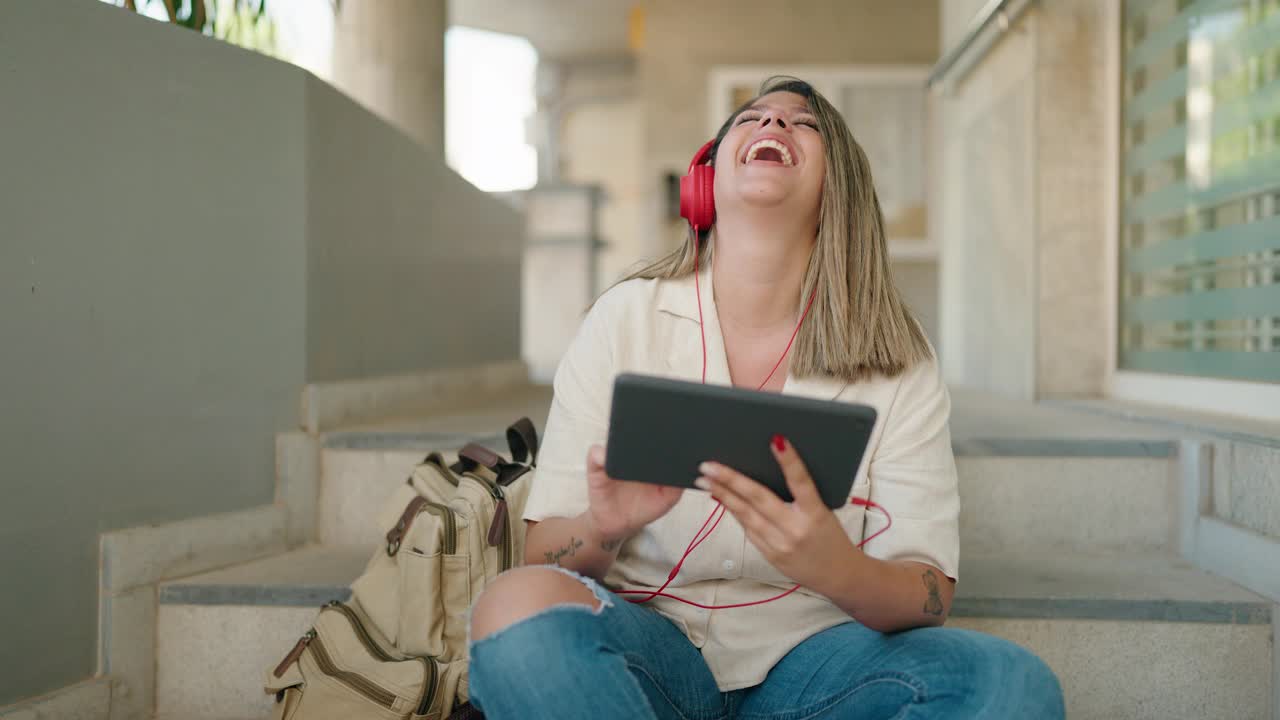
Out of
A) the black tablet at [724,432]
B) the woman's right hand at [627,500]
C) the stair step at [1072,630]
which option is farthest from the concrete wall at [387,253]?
the black tablet at [724,432]

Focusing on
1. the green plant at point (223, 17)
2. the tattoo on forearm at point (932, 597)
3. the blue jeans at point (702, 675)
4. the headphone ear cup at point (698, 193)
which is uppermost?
the green plant at point (223, 17)

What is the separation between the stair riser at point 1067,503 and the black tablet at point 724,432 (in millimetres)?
1231

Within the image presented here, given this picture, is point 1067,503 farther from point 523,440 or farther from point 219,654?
point 219,654

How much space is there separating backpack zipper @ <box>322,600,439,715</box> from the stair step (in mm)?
191

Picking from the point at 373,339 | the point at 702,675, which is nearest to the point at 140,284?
the point at 373,339

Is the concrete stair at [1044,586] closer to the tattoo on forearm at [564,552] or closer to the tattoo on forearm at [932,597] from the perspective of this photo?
the tattoo on forearm at [932,597]

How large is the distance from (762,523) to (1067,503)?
138cm

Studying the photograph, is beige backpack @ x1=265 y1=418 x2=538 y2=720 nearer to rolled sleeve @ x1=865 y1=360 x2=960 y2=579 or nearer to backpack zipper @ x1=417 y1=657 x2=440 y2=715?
backpack zipper @ x1=417 y1=657 x2=440 y2=715

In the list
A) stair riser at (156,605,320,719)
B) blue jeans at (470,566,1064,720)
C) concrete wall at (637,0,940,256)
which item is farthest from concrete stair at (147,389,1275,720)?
concrete wall at (637,0,940,256)

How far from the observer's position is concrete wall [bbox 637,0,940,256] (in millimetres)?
7523

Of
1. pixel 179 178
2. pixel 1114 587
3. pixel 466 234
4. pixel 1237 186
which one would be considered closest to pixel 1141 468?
pixel 1114 587

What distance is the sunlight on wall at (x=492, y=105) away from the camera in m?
12.2

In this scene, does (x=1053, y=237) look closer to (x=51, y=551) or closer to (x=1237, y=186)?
(x=1237, y=186)

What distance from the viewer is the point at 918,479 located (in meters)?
1.39
